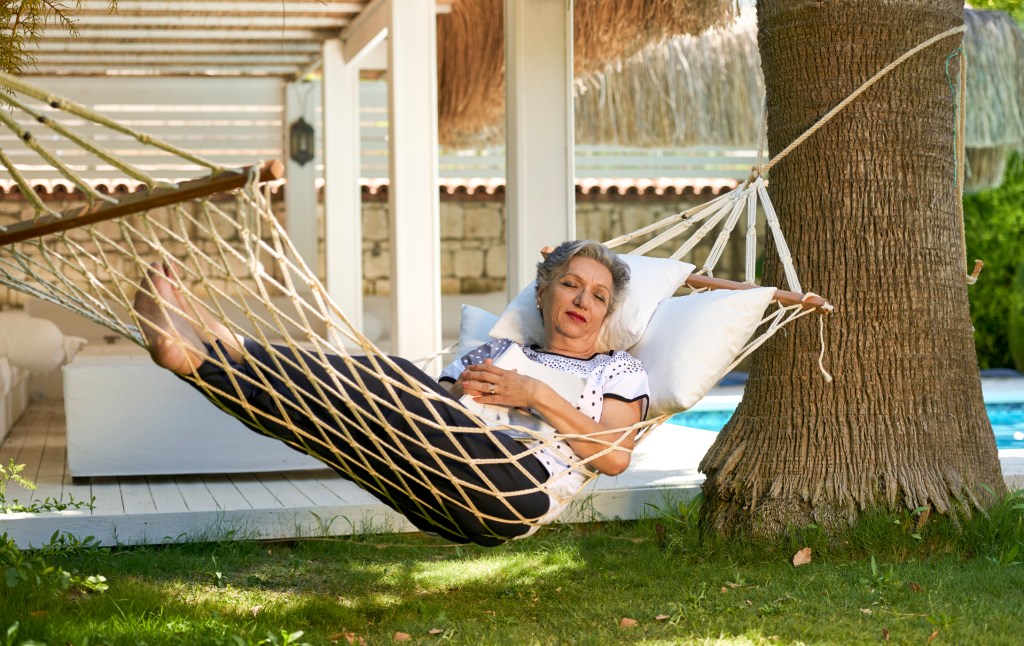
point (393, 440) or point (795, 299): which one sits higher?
point (795, 299)

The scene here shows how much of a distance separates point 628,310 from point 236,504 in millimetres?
1466

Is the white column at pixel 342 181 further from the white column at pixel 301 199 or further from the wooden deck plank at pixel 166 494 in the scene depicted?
the wooden deck plank at pixel 166 494

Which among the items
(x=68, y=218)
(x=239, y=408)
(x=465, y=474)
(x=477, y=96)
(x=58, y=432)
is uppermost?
(x=477, y=96)

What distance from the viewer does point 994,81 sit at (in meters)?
8.08

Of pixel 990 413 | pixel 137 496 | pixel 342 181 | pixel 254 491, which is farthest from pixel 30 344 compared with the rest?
pixel 990 413

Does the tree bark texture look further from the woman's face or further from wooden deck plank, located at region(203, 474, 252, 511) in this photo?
wooden deck plank, located at region(203, 474, 252, 511)

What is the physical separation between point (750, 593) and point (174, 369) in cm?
151

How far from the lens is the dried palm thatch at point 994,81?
8.05 m

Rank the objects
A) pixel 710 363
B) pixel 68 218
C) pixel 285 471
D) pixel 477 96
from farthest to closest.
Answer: pixel 477 96, pixel 285 471, pixel 710 363, pixel 68 218

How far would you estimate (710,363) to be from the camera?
2.68 metres

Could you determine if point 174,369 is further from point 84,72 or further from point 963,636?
point 84,72

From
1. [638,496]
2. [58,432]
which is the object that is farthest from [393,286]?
[58,432]

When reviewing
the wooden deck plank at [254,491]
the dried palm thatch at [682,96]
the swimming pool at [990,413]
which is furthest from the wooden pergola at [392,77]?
the swimming pool at [990,413]

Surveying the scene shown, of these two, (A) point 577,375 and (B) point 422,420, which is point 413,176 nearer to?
(A) point 577,375
